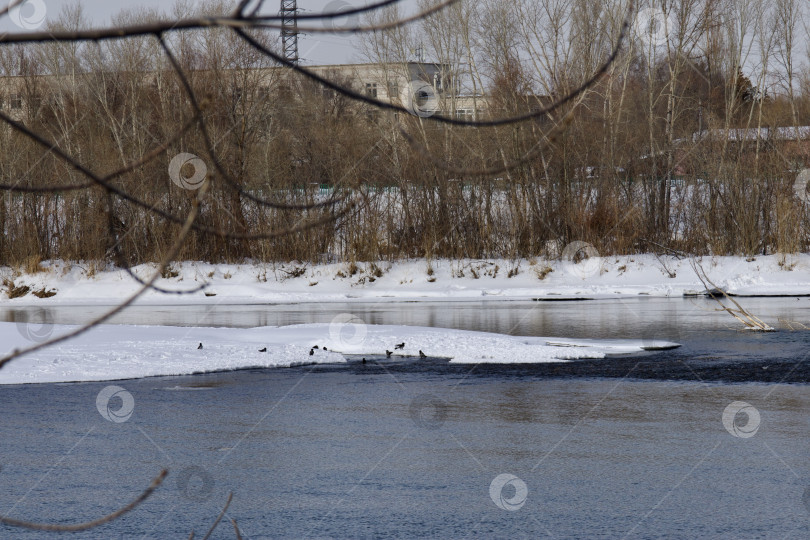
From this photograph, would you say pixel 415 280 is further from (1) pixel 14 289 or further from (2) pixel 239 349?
(2) pixel 239 349

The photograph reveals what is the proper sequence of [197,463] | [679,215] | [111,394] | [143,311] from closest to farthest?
[197,463] → [111,394] → [143,311] → [679,215]

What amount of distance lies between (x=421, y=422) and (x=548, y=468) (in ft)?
6.55

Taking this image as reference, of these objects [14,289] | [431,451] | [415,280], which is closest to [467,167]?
[415,280]

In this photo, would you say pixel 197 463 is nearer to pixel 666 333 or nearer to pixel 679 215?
pixel 666 333

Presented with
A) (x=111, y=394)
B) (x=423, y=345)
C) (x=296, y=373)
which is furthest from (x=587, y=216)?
(x=111, y=394)

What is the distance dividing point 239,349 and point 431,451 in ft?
23.3

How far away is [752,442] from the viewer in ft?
23.6

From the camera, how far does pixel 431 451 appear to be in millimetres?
7074

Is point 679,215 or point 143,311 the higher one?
point 679,215

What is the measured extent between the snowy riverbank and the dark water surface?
14819 mm

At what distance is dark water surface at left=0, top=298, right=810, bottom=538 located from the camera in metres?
5.38

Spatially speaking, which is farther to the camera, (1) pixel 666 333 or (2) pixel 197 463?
(1) pixel 666 333

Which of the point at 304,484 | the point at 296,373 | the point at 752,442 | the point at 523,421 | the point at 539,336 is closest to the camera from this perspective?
the point at 304,484

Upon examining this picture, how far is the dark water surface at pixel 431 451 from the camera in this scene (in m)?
5.38
